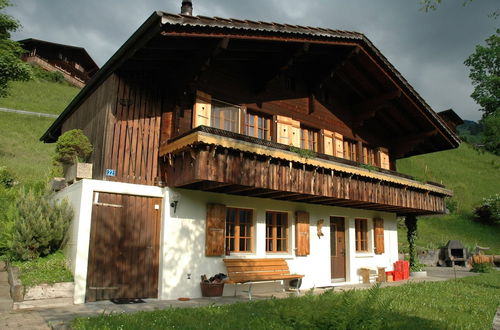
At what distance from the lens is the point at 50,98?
1817 inches

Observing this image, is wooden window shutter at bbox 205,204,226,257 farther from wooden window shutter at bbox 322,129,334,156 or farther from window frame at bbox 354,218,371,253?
window frame at bbox 354,218,371,253

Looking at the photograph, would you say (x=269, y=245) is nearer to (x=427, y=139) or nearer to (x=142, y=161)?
(x=142, y=161)

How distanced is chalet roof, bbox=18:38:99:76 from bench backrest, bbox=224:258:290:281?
143 ft

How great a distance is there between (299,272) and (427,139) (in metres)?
8.03

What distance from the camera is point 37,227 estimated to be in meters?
8.68

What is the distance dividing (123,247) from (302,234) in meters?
5.28

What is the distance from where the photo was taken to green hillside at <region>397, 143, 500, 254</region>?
2819 centimetres

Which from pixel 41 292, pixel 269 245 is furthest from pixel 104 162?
pixel 269 245

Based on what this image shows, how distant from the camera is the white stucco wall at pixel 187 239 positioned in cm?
856

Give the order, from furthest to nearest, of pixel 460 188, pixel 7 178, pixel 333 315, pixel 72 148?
pixel 460 188 < pixel 7 178 < pixel 72 148 < pixel 333 315

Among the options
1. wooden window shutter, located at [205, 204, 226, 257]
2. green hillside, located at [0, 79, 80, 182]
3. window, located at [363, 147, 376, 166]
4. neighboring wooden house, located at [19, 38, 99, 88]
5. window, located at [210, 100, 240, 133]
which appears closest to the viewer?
wooden window shutter, located at [205, 204, 226, 257]

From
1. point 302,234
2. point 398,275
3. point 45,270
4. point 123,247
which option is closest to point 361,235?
point 398,275

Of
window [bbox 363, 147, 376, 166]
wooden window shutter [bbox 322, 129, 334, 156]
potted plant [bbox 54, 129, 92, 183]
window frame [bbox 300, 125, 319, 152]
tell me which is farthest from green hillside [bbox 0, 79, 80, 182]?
window [bbox 363, 147, 376, 166]

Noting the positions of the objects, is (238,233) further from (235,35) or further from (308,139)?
(235,35)
